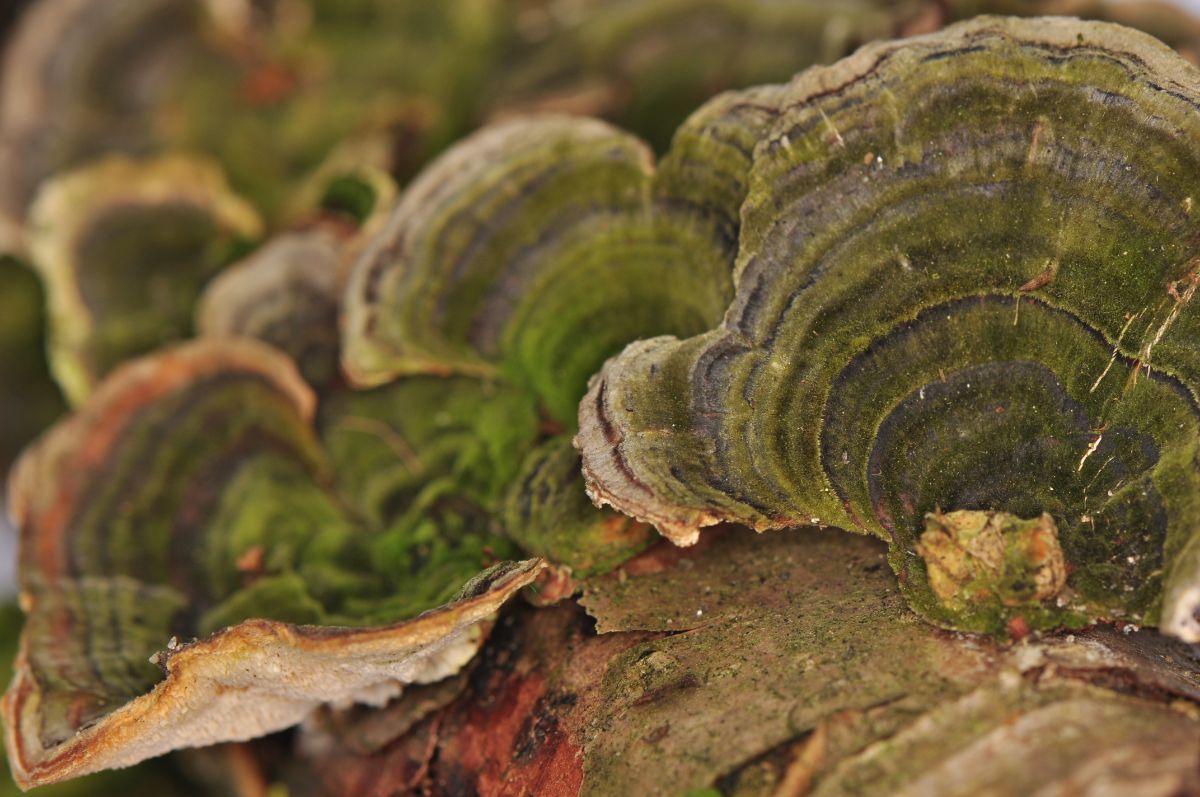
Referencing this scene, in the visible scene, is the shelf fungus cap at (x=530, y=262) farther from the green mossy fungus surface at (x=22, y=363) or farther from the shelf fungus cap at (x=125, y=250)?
the green mossy fungus surface at (x=22, y=363)

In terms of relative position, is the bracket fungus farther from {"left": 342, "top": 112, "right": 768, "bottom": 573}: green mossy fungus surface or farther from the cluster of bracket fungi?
{"left": 342, "top": 112, "right": 768, "bottom": 573}: green mossy fungus surface

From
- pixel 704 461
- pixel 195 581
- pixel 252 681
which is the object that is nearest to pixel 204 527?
pixel 195 581

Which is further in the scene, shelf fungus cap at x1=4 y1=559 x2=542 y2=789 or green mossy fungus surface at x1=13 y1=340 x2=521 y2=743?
green mossy fungus surface at x1=13 y1=340 x2=521 y2=743

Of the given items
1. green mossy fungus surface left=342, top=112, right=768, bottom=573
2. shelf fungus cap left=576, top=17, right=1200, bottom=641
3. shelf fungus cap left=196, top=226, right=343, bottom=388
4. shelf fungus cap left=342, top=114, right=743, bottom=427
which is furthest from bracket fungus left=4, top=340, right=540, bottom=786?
shelf fungus cap left=576, top=17, right=1200, bottom=641

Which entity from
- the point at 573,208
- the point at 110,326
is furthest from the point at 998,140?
the point at 110,326

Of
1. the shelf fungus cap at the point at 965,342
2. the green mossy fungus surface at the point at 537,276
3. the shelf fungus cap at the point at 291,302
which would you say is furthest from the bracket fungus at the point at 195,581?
the shelf fungus cap at the point at 965,342

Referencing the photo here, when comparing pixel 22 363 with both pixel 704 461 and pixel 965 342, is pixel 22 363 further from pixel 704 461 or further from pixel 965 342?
pixel 965 342
